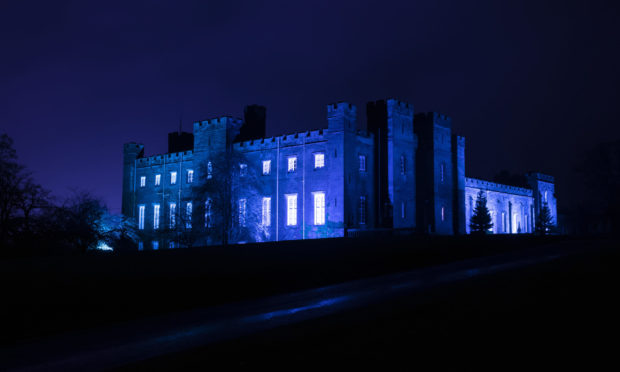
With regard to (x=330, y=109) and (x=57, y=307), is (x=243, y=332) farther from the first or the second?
(x=330, y=109)

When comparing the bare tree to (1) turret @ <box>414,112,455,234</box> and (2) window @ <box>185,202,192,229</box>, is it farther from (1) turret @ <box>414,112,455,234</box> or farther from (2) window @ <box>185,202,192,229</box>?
(1) turret @ <box>414,112,455,234</box>

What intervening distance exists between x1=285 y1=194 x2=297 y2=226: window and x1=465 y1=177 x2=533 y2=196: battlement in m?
22.6

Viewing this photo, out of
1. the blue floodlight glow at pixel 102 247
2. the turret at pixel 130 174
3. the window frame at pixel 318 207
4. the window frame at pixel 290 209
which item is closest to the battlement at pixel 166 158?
the turret at pixel 130 174

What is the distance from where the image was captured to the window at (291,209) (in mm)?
38031

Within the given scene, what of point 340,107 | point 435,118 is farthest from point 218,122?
point 435,118

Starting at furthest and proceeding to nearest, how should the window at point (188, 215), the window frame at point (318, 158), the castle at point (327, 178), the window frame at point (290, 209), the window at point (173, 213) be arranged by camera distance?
1. the window at point (173, 213)
2. the window at point (188, 215)
3. the window frame at point (290, 209)
4. the window frame at point (318, 158)
5. the castle at point (327, 178)

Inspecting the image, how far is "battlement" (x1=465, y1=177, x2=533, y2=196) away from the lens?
54125 mm

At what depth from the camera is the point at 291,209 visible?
38375 millimetres

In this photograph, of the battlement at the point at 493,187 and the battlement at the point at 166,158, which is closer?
the battlement at the point at 166,158

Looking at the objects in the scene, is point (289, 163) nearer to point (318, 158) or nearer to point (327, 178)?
point (318, 158)

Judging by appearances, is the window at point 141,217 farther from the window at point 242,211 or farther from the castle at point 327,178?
the window at point 242,211

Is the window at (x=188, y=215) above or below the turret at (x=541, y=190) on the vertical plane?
below

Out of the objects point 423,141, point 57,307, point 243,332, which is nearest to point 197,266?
point 57,307

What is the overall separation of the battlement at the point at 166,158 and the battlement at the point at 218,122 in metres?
3.11
